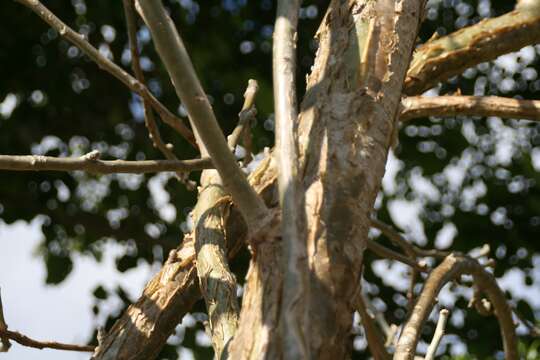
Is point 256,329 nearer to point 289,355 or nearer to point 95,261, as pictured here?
point 289,355

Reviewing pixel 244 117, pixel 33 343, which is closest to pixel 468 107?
pixel 244 117

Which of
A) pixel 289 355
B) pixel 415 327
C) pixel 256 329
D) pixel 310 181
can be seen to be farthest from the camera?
pixel 415 327

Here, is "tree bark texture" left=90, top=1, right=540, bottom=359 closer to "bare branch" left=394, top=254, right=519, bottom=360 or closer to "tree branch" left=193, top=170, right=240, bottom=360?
"tree branch" left=193, top=170, right=240, bottom=360

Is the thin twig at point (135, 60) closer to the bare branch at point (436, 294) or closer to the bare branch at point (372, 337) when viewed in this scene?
the bare branch at point (372, 337)

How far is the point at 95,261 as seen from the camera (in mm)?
3941

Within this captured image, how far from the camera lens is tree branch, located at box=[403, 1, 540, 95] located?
6.85 feet

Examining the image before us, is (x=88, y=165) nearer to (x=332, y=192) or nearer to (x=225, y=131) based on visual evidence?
(x=332, y=192)

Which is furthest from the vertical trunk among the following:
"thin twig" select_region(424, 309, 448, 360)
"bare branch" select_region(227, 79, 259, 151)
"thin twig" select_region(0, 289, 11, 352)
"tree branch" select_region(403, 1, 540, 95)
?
"tree branch" select_region(403, 1, 540, 95)

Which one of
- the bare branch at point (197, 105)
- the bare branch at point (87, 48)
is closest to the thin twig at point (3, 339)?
the bare branch at point (87, 48)

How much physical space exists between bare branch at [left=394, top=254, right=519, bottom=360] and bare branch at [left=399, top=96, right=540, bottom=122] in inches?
16.1

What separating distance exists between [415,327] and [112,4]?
2.28m

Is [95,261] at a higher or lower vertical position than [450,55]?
lower

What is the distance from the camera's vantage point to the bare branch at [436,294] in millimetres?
1443

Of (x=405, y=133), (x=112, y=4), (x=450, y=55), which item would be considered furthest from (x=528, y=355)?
(x=112, y=4)
